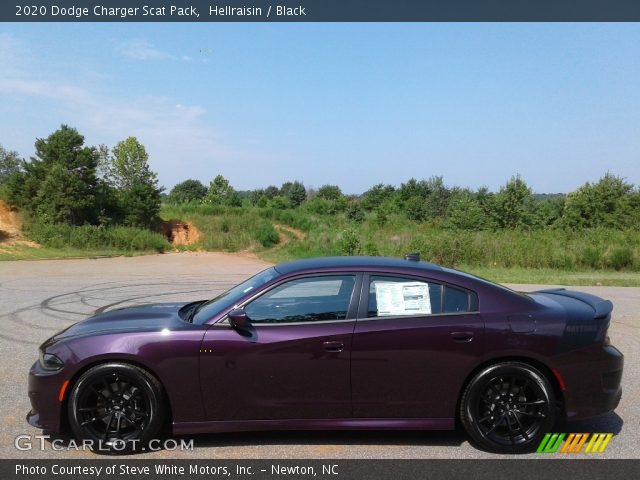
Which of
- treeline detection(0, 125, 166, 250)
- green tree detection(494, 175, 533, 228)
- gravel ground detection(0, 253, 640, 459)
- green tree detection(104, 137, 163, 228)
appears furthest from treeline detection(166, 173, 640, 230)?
gravel ground detection(0, 253, 640, 459)

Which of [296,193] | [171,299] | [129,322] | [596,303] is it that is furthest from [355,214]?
[129,322]

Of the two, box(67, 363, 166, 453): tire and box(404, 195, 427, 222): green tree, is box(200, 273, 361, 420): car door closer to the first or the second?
box(67, 363, 166, 453): tire

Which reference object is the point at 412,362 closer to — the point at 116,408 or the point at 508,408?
the point at 508,408

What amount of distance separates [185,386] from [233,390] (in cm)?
35

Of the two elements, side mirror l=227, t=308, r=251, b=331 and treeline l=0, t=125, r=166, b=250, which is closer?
side mirror l=227, t=308, r=251, b=331

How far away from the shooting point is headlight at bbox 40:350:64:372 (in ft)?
13.0

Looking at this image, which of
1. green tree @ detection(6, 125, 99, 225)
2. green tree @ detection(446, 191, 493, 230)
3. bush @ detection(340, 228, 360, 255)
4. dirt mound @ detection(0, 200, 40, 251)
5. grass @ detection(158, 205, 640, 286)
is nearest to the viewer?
grass @ detection(158, 205, 640, 286)

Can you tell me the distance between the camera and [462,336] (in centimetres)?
403

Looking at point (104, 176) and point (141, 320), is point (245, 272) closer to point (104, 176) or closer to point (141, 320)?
point (141, 320)

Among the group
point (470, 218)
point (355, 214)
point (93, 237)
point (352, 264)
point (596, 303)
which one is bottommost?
point (596, 303)

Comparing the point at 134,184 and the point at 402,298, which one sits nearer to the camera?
the point at 402,298

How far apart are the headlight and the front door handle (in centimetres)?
195

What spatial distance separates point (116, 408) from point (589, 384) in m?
3.53

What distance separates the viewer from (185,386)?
3.92 metres
